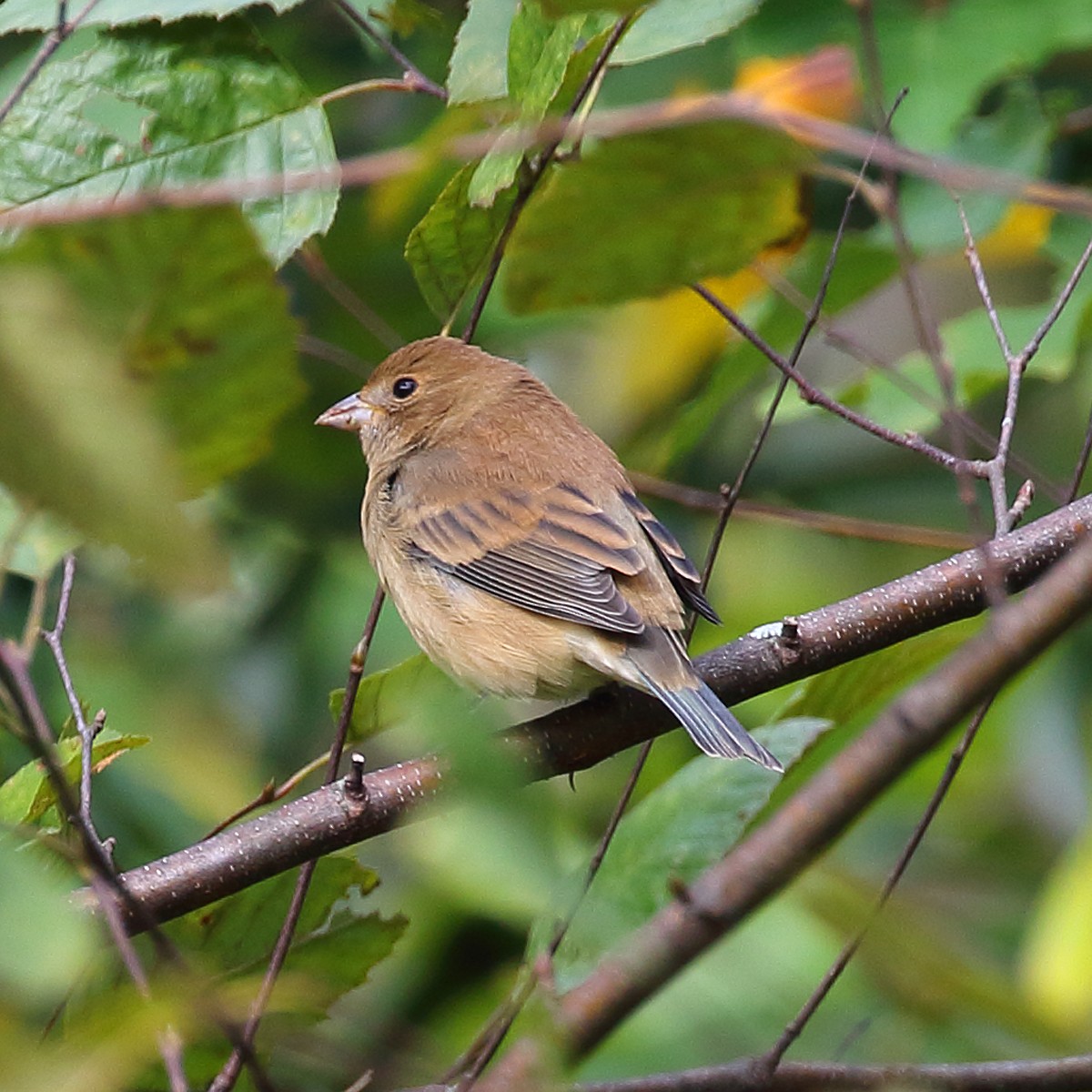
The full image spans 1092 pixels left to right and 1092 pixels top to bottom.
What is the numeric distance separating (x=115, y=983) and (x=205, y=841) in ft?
0.90

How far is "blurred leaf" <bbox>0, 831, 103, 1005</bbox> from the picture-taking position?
3.65 ft

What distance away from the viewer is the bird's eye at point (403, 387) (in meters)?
4.70

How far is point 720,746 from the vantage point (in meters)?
2.91

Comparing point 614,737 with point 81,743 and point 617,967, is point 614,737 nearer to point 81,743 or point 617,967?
point 81,743

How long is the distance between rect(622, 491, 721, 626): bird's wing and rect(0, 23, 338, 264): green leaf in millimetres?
1423

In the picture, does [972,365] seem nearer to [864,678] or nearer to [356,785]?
[864,678]

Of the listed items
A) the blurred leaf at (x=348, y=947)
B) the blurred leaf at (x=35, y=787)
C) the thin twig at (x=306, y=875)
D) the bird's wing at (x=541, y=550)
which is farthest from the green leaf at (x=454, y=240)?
the blurred leaf at (x=348, y=947)

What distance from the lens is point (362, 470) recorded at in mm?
5570

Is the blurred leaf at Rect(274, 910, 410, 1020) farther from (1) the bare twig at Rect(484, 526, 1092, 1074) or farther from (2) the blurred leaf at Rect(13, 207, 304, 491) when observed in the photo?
(1) the bare twig at Rect(484, 526, 1092, 1074)

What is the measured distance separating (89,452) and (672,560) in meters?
2.88

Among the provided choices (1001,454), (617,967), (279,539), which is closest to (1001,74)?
(1001,454)

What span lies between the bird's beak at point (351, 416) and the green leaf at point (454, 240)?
1.76 meters

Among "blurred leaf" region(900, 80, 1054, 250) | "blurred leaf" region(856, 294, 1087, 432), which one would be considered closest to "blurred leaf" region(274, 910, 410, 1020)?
"blurred leaf" region(856, 294, 1087, 432)

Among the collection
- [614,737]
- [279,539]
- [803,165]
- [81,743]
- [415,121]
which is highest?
[803,165]
